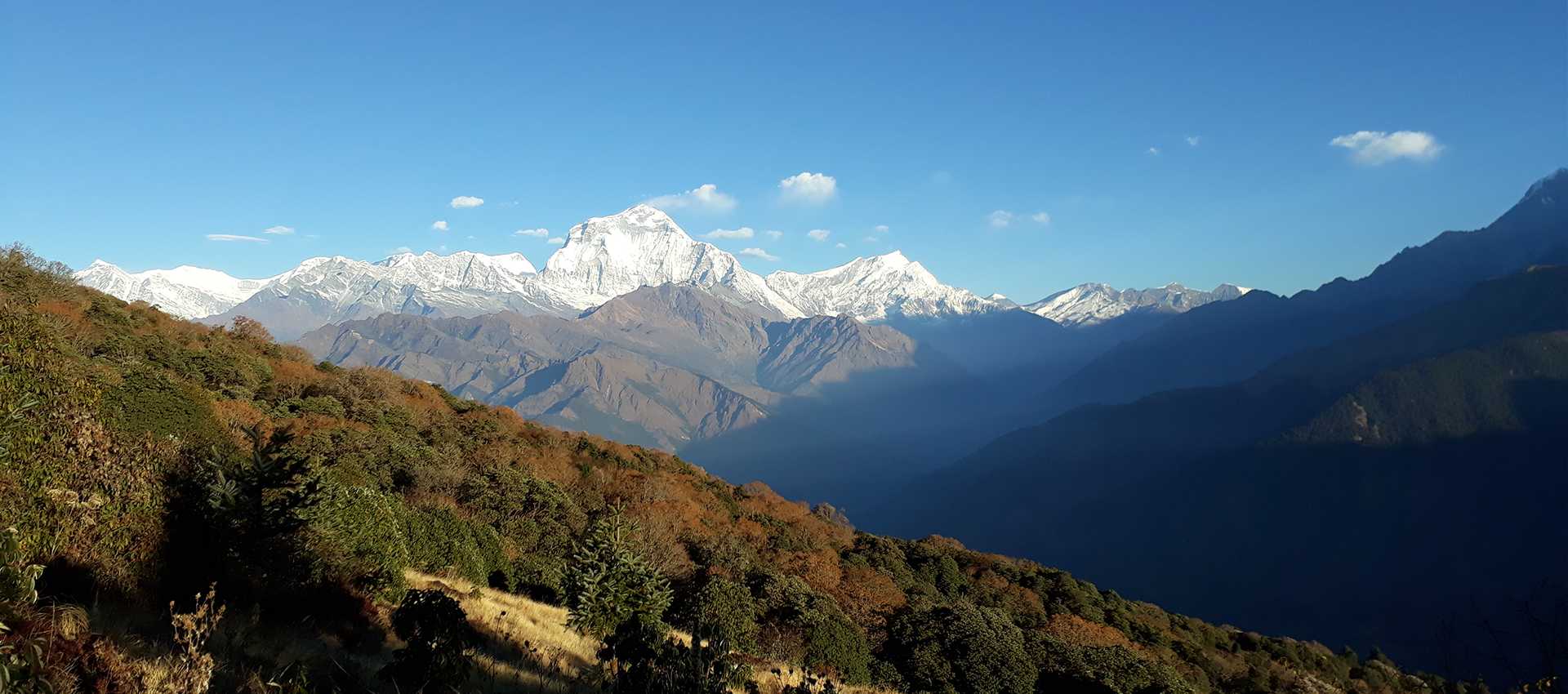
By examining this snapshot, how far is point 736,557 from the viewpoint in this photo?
108 feet

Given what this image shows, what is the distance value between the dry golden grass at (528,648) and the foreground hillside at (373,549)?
28cm

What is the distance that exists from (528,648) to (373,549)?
15.8ft

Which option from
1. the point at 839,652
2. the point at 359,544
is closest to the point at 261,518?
the point at 359,544

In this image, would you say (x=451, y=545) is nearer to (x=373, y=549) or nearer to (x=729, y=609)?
(x=373, y=549)

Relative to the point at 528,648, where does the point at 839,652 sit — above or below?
below

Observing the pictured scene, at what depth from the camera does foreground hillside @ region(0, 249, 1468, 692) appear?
31.2 feet

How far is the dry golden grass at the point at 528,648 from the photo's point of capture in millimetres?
12078

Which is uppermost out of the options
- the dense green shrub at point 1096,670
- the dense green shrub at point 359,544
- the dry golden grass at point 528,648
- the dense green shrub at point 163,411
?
the dense green shrub at point 163,411

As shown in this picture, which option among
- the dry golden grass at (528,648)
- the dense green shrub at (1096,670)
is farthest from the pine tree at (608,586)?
the dense green shrub at (1096,670)

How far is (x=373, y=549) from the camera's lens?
16.0 m

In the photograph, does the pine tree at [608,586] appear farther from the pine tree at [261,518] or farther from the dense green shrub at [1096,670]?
the dense green shrub at [1096,670]

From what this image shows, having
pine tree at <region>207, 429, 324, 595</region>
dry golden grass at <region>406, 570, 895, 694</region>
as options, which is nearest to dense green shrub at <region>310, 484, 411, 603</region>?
pine tree at <region>207, 429, 324, 595</region>

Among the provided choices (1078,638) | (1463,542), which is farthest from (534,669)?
(1463,542)

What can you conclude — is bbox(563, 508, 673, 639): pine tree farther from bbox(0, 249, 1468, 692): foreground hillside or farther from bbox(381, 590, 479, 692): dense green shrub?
bbox(381, 590, 479, 692): dense green shrub
